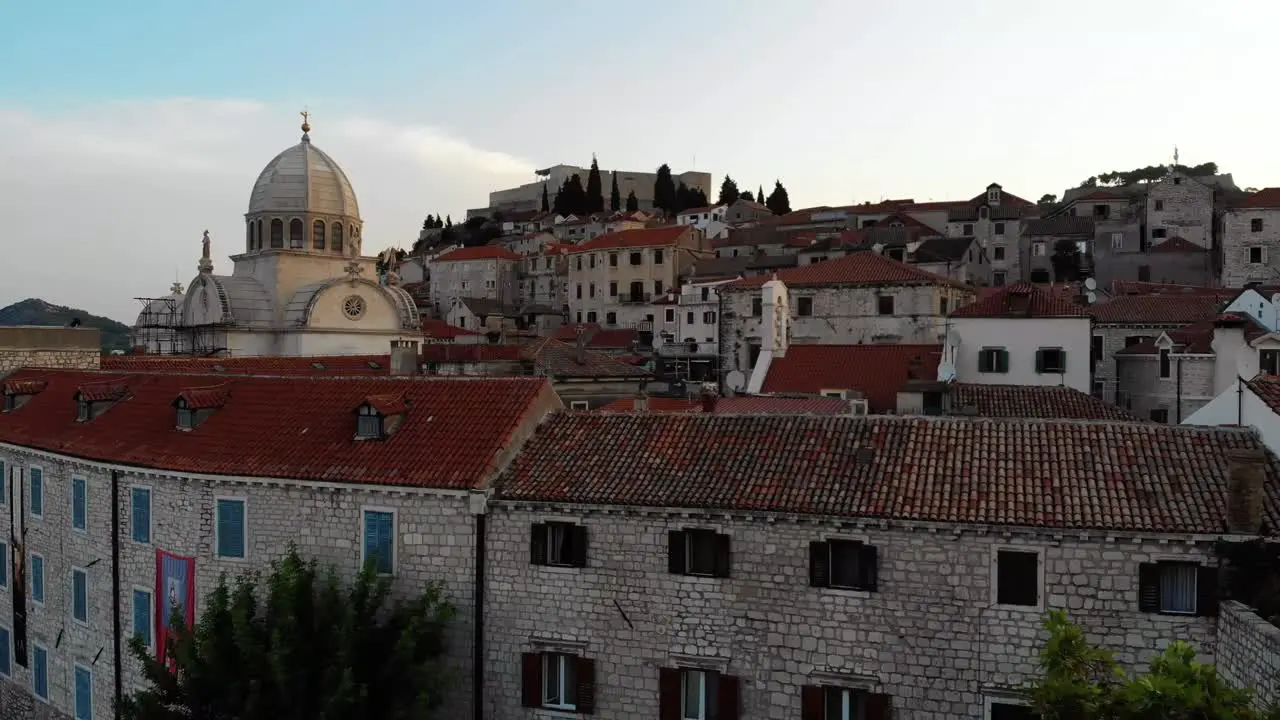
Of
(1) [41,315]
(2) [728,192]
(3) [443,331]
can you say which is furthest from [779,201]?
(1) [41,315]

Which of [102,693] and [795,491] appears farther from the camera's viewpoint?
[102,693]

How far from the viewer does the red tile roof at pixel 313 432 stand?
18.2 meters

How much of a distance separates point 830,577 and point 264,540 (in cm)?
1047

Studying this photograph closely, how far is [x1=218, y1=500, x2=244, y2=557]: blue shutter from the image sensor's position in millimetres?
19094

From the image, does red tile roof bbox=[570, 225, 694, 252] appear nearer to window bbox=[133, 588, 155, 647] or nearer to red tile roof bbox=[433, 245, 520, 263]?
red tile roof bbox=[433, 245, 520, 263]

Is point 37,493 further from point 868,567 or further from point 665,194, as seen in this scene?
point 665,194

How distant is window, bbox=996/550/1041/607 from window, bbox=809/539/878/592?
194 centimetres

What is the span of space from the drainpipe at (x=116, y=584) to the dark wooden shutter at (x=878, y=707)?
15.5 m

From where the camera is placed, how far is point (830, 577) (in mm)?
15523

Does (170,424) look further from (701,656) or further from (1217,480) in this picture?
(1217,480)

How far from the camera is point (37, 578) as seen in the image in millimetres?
24578

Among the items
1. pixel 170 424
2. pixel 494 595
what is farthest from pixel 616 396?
pixel 494 595

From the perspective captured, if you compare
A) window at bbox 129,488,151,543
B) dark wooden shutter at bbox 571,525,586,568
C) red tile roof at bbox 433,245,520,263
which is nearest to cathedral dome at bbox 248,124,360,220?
window at bbox 129,488,151,543

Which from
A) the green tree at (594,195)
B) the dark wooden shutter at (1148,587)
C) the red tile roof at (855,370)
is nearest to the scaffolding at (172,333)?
the red tile roof at (855,370)
